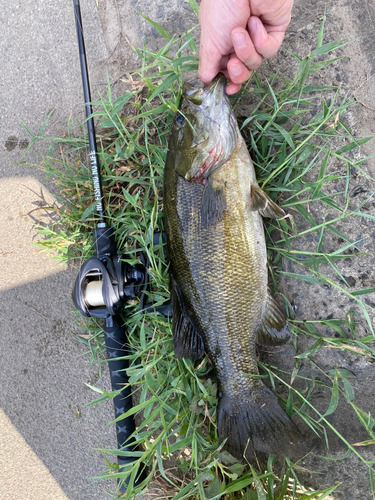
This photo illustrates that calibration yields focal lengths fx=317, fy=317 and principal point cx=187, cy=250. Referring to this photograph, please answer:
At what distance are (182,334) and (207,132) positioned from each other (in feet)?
3.91

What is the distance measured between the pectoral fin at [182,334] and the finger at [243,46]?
50.7 inches

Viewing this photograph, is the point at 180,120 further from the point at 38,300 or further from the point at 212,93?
the point at 38,300

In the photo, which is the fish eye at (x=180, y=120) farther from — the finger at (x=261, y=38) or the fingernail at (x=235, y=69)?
the finger at (x=261, y=38)


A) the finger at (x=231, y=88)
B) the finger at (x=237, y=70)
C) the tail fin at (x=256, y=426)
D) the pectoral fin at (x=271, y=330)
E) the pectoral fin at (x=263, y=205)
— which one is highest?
the finger at (x=237, y=70)

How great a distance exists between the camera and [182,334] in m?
1.93

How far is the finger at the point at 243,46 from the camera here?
5.25ft

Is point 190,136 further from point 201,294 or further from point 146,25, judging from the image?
point 146,25

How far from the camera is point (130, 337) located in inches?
88.6

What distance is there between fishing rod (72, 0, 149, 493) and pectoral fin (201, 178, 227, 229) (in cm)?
57

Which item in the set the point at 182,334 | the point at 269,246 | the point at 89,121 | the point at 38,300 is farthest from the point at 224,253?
the point at 38,300

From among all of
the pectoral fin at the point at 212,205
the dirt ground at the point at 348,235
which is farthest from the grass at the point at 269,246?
the pectoral fin at the point at 212,205

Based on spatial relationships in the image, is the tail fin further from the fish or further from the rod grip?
the rod grip

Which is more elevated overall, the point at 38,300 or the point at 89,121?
the point at 89,121

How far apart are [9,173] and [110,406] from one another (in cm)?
215
